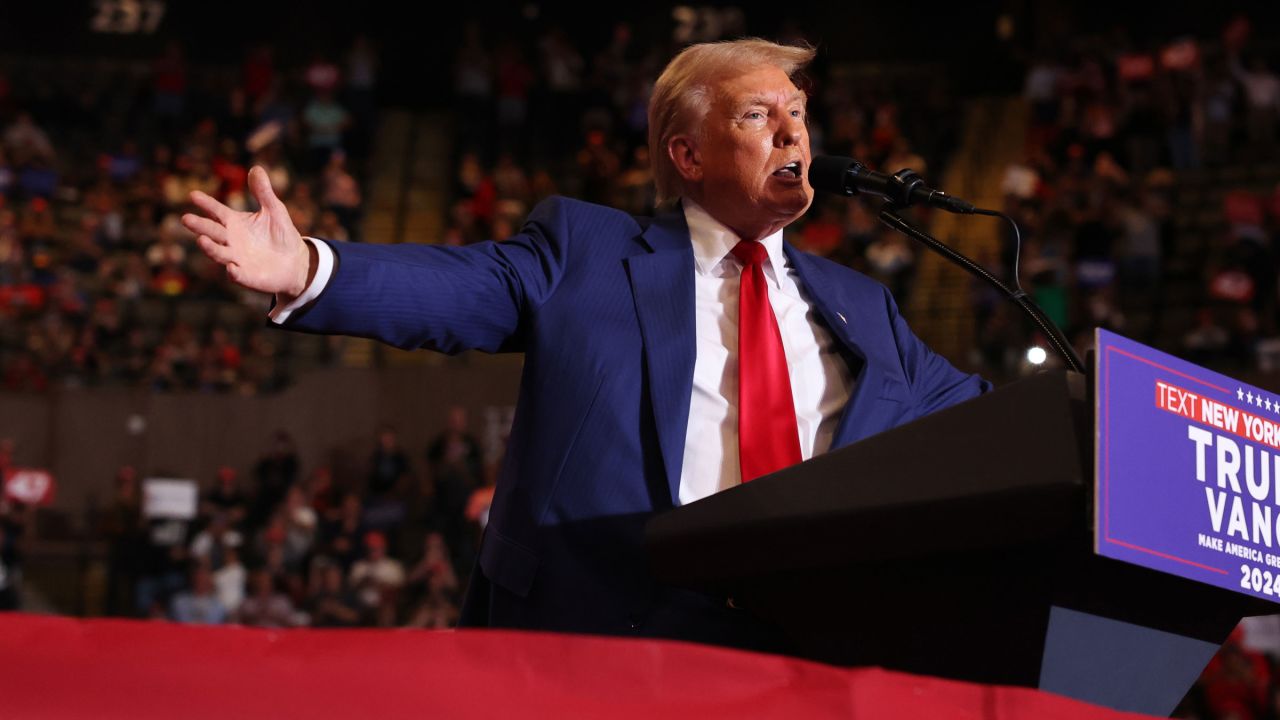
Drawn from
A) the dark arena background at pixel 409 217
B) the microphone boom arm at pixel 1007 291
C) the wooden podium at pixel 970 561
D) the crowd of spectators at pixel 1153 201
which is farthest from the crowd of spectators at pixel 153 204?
the wooden podium at pixel 970 561

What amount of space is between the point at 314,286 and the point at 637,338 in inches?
17.0

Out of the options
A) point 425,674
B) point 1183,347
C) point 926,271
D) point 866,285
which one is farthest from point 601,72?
point 425,674

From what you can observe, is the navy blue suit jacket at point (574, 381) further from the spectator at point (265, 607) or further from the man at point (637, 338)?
the spectator at point (265, 607)

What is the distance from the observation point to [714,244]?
6.88ft

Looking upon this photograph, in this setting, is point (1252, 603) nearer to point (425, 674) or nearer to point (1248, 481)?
point (1248, 481)

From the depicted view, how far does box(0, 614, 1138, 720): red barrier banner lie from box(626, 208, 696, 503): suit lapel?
0.76 metres

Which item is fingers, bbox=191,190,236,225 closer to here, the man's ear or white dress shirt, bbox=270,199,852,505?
white dress shirt, bbox=270,199,852,505

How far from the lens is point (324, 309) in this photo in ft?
5.37

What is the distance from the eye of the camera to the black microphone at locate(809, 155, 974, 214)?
1.95 meters

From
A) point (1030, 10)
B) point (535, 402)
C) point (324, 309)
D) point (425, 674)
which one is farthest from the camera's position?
point (1030, 10)

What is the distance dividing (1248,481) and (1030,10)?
1513cm

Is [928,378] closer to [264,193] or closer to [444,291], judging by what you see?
[444,291]

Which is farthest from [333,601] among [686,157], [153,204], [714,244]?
[714,244]

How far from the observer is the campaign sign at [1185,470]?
127 cm
